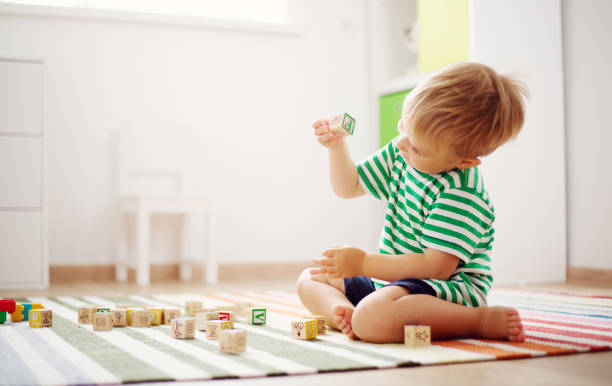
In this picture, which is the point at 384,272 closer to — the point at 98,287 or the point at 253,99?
the point at 98,287

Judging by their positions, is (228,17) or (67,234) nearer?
(67,234)

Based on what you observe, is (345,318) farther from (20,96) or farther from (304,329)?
(20,96)

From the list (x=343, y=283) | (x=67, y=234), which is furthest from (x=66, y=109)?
(x=343, y=283)

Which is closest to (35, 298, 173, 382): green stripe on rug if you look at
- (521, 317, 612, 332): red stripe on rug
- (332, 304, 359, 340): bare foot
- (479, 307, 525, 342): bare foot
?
(332, 304, 359, 340): bare foot

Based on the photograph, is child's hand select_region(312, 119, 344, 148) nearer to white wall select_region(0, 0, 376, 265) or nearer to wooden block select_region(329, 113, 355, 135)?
wooden block select_region(329, 113, 355, 135)

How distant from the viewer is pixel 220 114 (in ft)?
10.8

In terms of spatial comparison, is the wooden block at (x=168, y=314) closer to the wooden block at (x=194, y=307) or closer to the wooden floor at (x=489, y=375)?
the wooden block at (x=194, y=307)

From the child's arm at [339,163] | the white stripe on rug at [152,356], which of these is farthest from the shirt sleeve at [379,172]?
the white stripe on rug at [152,356]

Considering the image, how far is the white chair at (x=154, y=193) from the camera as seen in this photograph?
2.81 m

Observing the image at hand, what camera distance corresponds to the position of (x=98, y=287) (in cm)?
265

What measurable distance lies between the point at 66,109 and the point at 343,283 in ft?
6.74

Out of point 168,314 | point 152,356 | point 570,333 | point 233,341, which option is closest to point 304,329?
point 233,341

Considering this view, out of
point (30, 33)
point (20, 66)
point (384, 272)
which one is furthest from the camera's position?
point (30, 33)

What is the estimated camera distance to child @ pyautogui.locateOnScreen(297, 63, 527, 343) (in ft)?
3.89
